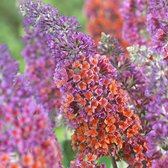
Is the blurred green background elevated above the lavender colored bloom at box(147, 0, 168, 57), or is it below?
above

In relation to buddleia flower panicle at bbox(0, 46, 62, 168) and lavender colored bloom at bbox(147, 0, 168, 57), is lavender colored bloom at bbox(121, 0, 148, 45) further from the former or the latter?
buddleia flower panicle at bbox(0, 46, 62, 168)

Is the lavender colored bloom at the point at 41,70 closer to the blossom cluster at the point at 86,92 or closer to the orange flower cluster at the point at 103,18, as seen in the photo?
the blossom cluster at the point at 86,92

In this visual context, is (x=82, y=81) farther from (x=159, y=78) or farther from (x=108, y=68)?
(x=159, y=78)

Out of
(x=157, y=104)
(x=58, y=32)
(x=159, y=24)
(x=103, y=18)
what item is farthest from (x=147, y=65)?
(x=103, y=18)

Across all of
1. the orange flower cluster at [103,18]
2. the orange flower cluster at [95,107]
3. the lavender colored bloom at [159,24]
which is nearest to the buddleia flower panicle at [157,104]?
the orange flower cluster at [95,107]

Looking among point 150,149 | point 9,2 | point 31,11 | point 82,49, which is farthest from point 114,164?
point 9,2

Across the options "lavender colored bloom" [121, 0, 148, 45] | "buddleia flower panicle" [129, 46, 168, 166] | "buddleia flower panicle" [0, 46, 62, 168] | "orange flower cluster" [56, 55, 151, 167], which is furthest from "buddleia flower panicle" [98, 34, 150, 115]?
"buddleia flower panicle" [0, 46, 62, 168]

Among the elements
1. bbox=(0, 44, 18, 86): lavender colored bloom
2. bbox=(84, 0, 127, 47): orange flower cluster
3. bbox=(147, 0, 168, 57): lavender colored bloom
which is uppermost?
bbox=(84, 0, 127, 47): orange flower cluster
